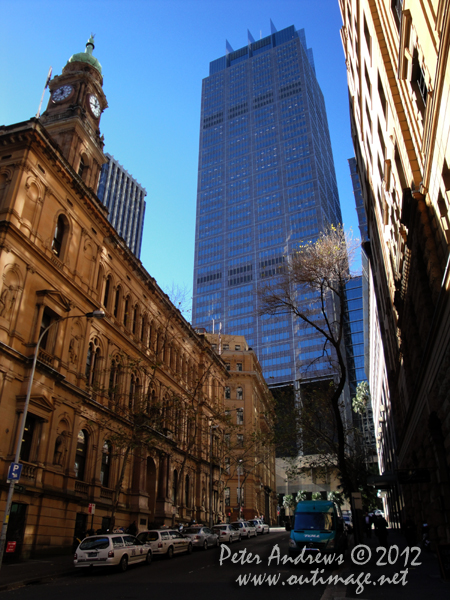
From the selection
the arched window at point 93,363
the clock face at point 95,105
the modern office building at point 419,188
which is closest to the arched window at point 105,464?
the arched window at point 93,363

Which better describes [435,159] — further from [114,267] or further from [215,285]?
[215,285]

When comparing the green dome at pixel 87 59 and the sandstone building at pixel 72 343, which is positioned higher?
the green dome at pixel 87 59

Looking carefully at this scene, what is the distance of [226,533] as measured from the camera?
34344mm

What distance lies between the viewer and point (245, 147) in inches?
7672

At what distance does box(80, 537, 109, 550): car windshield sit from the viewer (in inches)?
694

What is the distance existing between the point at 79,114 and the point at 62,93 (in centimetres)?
455

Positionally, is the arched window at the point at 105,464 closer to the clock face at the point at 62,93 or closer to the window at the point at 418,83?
the window at the point at 418,83

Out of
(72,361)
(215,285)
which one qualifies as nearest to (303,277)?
(72,361)

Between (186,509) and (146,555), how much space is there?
24.9m

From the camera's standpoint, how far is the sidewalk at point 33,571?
14.8 m

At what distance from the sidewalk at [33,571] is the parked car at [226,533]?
14727 millimetres

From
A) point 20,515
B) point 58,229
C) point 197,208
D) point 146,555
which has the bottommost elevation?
point 146,555

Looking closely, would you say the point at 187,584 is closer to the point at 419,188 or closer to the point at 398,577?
the point at 398,577

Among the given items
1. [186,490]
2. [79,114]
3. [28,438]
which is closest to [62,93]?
[79,114]
